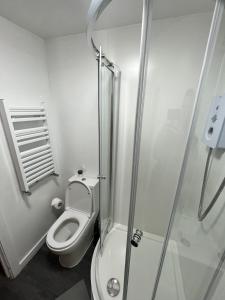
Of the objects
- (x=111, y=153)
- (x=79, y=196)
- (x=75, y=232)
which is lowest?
(x=75, y=232)

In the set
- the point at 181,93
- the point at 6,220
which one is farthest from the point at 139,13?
the point at 6,220

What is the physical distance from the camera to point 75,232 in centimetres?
156

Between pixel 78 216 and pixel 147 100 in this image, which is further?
pixel 78 216

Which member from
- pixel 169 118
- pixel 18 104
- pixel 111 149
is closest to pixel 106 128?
pixel 111 149

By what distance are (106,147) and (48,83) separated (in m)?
1.08

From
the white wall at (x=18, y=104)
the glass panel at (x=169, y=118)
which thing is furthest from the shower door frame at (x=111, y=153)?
the white wall at (x=18, y=104)

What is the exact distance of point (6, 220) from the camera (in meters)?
1.34

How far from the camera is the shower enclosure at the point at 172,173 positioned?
0.79 metres

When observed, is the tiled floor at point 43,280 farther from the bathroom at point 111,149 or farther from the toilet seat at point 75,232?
the toilet seat at point 75,232

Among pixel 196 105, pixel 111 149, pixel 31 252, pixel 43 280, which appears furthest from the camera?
pixel 31 252

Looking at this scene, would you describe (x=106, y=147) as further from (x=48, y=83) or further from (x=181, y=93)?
(x=48, y=83)

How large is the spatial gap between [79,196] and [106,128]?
920 millimetres

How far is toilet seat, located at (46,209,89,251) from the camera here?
4.53 feet

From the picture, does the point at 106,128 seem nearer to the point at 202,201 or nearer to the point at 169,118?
the point at 169,118
